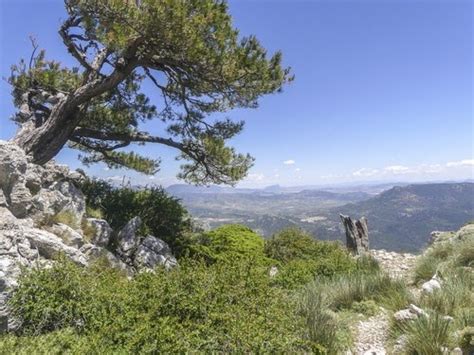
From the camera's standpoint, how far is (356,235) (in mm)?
14711

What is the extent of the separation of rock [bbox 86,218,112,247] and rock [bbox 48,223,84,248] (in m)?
0.94

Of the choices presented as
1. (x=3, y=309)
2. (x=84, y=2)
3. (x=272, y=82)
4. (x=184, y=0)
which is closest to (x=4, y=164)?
(x=3, y=309)

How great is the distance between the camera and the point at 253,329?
404cm

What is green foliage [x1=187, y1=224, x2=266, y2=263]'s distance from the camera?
431 inches

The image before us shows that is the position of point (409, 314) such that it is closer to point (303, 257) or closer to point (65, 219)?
point (303, 257)

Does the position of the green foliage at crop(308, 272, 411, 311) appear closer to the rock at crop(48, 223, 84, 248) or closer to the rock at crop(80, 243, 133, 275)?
the rock at crop(80, 243, 133, 275)

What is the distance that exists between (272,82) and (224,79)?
5.13ft

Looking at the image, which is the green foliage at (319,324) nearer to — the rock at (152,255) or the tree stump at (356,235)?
the rock at (152,255)

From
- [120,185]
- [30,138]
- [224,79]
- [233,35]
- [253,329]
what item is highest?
[233,35]

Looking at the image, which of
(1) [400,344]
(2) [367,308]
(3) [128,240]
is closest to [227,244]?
(3) [128,240]

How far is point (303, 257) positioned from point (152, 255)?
213 inches

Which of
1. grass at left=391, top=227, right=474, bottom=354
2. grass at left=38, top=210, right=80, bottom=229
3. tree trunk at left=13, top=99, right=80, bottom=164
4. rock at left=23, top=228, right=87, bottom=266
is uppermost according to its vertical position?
tree trunk at left=13, top=99, right=80, bottom=164

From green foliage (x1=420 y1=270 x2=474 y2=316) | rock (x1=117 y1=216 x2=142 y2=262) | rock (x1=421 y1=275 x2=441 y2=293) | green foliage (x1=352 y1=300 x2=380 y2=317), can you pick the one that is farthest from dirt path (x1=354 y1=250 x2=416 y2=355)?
rock (x1=117 y1=216 x2=142 y2=262)

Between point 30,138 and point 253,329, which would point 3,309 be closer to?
point 253,329
